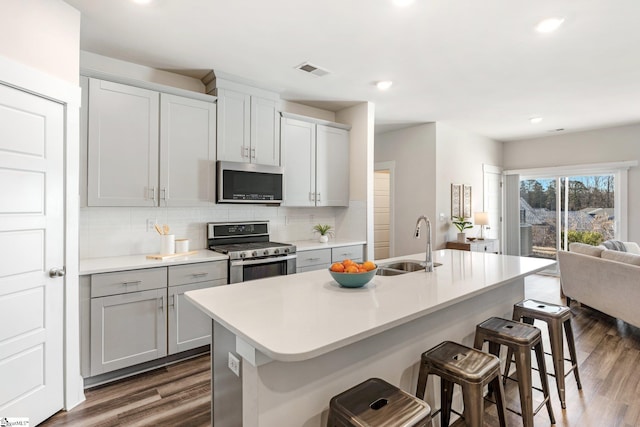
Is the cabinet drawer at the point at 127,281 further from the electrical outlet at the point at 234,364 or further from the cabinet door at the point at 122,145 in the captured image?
the electrical outlet at the point at 234,364

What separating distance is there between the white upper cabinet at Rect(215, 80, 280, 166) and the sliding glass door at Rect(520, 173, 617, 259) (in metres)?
5.51

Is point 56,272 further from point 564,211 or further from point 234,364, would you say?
point 564,211

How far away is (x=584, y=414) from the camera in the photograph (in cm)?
210

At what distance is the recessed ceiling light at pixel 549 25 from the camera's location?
2.37 meters

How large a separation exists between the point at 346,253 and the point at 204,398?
2.20 m

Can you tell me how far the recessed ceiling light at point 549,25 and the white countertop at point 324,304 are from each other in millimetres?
1765

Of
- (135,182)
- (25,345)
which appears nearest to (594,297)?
(135,182)

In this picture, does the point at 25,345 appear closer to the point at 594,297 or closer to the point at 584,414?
the point at 584,414

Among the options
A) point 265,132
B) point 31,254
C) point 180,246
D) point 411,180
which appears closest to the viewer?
point 31,254

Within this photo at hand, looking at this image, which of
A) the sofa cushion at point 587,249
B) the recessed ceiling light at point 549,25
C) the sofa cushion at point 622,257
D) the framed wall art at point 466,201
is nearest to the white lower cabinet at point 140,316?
the recessed ceiling light at point 549,25

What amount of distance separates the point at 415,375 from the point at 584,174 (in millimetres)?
6035

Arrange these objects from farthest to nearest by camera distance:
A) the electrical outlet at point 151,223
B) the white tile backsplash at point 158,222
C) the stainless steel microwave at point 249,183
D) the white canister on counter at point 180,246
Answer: the stainless steel microwave at point 249,183 → the electrical outlet at point 151,223 → the white canister on counter at point 180,246 → the white tile backsplash at point 158,222

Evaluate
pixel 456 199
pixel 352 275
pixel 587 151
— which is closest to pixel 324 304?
pixel 352 275

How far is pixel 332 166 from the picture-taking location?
430 centimetres
